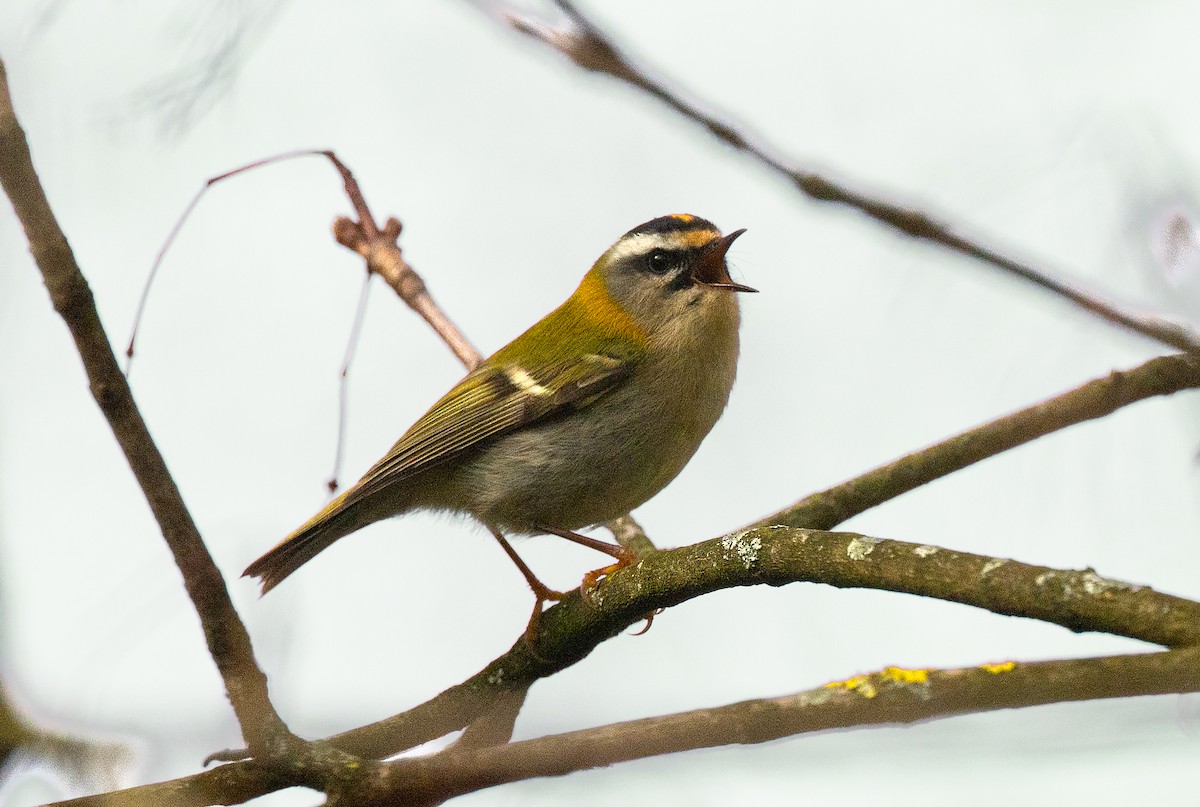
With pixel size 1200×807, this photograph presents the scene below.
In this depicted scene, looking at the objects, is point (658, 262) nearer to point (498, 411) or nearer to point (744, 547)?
point (498, 411)

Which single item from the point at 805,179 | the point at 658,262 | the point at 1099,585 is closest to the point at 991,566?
the point at 1099,585

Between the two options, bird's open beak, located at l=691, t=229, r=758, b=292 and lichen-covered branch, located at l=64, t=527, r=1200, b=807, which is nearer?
lichen-covered branch, located at l=64, t=527, r=1200, b=807

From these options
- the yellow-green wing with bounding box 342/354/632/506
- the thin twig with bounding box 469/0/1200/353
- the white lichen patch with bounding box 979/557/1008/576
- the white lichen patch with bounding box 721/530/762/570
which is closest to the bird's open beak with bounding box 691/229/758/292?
the yellow-green wing with bounding box 342/354/632/506

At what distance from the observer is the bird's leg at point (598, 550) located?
2.59m

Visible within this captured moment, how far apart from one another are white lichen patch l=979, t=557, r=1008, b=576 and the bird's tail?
1.90 metres

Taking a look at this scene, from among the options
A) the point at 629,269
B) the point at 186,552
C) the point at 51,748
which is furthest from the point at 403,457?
the point at 51,748

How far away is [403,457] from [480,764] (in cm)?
162

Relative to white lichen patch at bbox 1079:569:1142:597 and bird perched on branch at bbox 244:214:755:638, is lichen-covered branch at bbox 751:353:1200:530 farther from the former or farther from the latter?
white lichen patch at bbox 1079:569:1142:597

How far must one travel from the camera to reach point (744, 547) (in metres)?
1.67

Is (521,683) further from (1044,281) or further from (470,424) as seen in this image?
(1044,281)

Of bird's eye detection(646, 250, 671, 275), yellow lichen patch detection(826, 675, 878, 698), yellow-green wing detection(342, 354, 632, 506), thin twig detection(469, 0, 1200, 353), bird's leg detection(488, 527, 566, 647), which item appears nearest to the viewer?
thin twig detection(469, 0, 1200, 353)

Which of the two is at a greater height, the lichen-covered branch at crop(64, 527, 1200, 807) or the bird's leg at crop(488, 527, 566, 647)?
the bird's leg at crop(488, 527, 566, 647)

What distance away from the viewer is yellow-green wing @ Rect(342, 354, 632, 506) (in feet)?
9.94

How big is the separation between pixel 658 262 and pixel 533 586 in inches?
40.9
